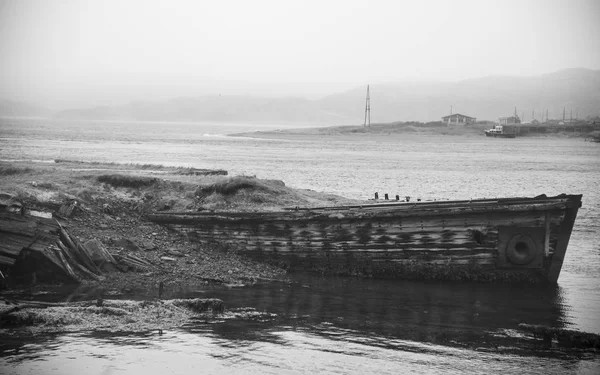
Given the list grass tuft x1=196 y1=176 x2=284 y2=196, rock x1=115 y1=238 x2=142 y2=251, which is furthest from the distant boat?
rock x1=115 y1=238 x2=142 y2=251

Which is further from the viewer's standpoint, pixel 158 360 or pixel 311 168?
pixel 311 168

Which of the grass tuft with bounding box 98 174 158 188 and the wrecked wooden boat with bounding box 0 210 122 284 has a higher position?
the grass tuft with bounding box 98 174 158 188

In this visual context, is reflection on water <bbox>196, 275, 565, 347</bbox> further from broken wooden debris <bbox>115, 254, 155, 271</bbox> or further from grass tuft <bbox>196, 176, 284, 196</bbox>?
grass tuft <bbox>196, 176, 284, 196</bbox>

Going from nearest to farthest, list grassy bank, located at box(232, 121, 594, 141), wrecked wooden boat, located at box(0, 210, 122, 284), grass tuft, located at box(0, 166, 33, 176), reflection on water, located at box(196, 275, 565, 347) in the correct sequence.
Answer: reflection on water, located at box(196, 275, 565, 347) → wrecked wooden boat, located at box(0, 210, 122, 284) → grass tuft, located at box(0, 166, 33, 176) → grassy bank, located at box(232, 121, 594, 141)

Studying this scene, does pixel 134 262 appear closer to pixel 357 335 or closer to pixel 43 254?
pixel 43 254

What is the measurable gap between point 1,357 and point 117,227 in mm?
9360

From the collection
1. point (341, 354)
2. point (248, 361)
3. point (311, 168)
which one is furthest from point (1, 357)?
point (311, 168)

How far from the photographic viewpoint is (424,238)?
18.8 m

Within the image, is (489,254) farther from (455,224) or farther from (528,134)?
(528,134)

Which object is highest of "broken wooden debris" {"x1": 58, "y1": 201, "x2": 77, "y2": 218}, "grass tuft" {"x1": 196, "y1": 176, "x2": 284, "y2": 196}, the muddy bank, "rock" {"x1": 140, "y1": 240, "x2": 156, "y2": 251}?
"grass tuft" {"x1": 196, "y1": 176, "x2": 284, "y2": 196}

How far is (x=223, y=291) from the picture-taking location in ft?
56.0

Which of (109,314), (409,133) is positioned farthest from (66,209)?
(409,133)

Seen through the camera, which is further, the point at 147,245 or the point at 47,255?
the point at 147,245

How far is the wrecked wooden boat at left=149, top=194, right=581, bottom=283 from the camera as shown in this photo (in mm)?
18156
